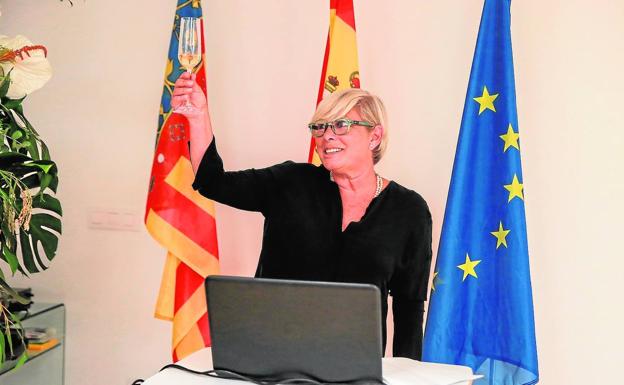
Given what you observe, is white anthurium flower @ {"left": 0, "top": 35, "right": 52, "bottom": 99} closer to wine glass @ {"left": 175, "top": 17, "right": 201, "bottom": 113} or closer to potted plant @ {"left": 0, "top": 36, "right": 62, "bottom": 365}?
potted plant @ {"left": 0, "top": 36, "right": 62, "bottom": 365}

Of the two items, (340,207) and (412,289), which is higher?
(340,207)

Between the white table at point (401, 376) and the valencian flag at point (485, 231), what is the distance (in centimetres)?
91

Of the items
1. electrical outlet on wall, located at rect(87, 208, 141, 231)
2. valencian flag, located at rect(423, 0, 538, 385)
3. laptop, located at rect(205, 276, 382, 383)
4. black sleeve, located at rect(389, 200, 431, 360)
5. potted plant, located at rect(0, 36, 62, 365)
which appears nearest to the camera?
laptop, located at rect(205, 276, 382, 383)

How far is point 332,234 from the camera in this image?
1.94 meters

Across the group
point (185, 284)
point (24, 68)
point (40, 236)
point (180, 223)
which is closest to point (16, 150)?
point (24, 68)

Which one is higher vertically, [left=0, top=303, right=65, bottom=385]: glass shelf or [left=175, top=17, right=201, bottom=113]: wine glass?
[left=175, top=17, right=201, bottom=113]: wine glass

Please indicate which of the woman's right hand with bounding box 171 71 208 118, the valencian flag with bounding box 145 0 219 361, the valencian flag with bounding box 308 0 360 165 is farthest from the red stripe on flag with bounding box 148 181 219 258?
the woman's right hand with bounding box 171 71 208 118

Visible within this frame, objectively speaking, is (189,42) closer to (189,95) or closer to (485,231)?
(189,95)

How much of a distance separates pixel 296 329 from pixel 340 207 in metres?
0.79

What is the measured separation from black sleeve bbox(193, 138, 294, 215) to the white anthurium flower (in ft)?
1.58

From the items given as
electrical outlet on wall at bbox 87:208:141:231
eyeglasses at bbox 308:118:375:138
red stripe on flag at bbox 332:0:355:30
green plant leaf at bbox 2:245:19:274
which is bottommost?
green plant leaf at bbox 2:245:19:274

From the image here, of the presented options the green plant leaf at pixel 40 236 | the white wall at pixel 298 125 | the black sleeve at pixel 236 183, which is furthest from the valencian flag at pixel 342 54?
the green plant leaf at pixel 40 236

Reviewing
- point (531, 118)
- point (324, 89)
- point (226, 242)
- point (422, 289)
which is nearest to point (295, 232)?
point (422, 289)

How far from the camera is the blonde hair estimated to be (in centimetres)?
192
